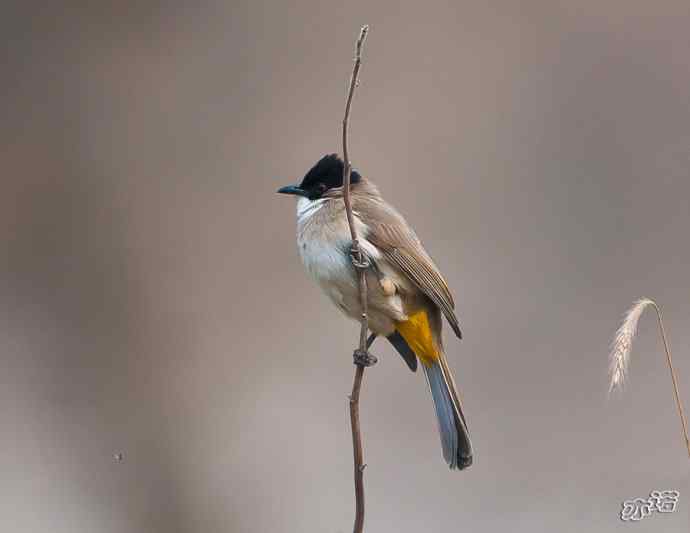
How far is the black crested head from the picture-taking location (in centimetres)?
177

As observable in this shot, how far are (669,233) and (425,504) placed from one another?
0.95 metres

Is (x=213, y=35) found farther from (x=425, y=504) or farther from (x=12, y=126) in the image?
(x=425, y=504)

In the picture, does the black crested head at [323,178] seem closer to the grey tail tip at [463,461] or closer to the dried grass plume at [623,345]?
the grey tail tip at [463,461]

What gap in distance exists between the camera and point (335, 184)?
5.85ft

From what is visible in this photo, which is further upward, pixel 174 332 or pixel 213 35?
pixel 213 35

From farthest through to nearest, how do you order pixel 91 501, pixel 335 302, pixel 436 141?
1. pixel 436 141
2. pixel 91 501
3. pixel 335 302

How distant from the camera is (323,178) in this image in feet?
5.83

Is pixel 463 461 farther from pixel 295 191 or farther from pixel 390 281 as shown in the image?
pixel 295 191

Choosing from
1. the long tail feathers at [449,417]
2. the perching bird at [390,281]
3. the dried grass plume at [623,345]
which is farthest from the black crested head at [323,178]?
the dried grass plume at [623,345]

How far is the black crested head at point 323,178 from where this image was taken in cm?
177

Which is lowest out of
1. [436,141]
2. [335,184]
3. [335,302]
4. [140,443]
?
[140,443]

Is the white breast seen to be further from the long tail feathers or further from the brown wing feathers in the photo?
the long tail feathers

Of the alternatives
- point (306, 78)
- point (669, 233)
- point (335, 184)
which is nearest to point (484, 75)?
point (306, 78)

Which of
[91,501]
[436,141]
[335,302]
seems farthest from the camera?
[436,141]
